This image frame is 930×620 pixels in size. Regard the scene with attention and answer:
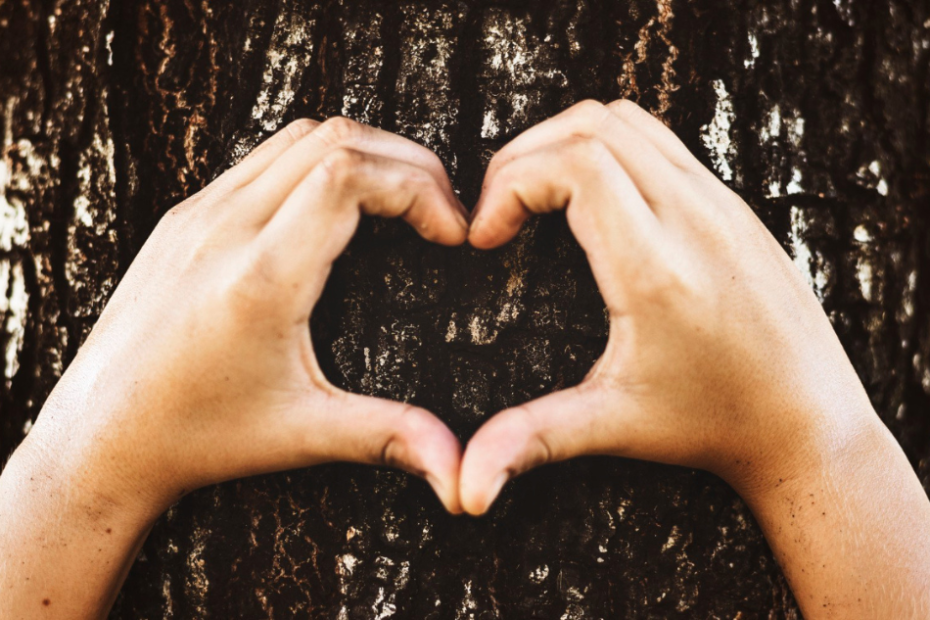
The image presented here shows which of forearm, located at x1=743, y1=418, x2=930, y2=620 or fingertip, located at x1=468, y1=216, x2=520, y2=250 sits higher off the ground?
fingertip, located at x1=468, y1=216, x2=520, y2=250

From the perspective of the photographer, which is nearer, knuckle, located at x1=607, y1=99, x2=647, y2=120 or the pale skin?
the pale skin

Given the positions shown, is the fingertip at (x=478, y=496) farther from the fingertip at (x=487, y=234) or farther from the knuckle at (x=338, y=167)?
the knuckle at (x=338, y=167)

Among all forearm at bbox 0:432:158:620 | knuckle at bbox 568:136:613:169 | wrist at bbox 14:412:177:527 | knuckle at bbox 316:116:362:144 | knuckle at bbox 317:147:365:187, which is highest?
knuckle at bbox 316:116:362:144

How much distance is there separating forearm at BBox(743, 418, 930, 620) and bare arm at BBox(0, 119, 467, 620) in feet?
2.32

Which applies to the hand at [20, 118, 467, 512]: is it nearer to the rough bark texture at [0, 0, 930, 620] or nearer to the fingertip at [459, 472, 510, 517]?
the fingertip at [459, 472, 510, 517]

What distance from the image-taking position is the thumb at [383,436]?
1.13m

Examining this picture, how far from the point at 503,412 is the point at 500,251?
37 centimetres

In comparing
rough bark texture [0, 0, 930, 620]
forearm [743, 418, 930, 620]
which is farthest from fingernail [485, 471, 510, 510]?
forearm [743, 418, 930, 620]

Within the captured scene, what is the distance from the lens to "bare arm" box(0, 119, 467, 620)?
3.80 ft

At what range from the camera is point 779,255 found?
4.17ft

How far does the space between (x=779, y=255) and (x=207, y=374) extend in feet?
3.75

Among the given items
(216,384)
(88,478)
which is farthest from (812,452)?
(88,478)

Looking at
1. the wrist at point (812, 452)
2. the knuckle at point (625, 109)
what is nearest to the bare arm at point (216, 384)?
the knuckle at point (625, 109)

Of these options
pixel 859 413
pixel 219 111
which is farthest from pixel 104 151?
pixel 859 413
